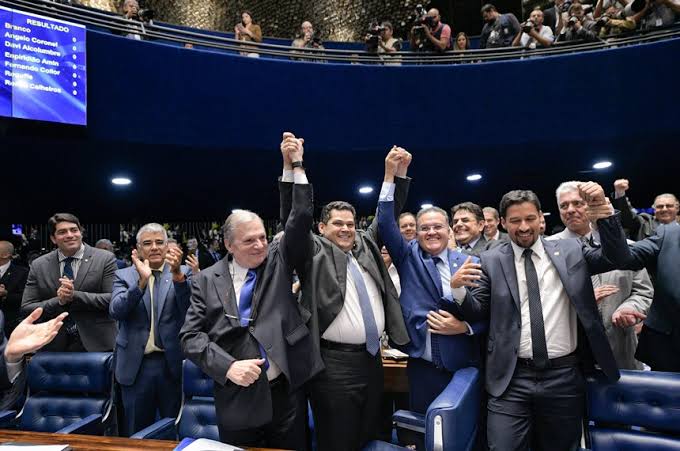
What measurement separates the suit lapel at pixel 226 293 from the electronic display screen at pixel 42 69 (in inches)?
148

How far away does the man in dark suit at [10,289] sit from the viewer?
4.17 m

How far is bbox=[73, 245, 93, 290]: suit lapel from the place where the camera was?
292 centimetres

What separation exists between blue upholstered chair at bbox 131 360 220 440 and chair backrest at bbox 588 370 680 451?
177 cm

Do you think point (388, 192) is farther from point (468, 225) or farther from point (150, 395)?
point (150, 395)

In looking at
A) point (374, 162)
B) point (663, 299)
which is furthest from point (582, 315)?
point (374, 162)

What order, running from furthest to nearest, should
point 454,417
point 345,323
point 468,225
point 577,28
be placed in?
point 577,28
point 468,225
point 345,323
point 454,417

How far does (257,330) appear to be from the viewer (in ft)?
5.97

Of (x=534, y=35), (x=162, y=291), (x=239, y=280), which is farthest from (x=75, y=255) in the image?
(x=534, y=35)

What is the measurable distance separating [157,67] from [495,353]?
4908 mm

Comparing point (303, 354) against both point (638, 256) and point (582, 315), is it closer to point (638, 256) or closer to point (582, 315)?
point (582, 315)

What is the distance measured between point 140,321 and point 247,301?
115cm

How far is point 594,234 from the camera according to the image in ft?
Result: 8.89

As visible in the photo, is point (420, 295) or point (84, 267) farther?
point (84, 267)

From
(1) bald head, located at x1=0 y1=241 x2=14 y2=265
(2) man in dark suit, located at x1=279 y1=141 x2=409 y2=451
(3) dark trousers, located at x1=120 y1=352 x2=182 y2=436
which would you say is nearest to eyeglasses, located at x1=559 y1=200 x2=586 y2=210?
(2) man in dark suit, located at x1=279 y1=141 x2=409 y2=451
